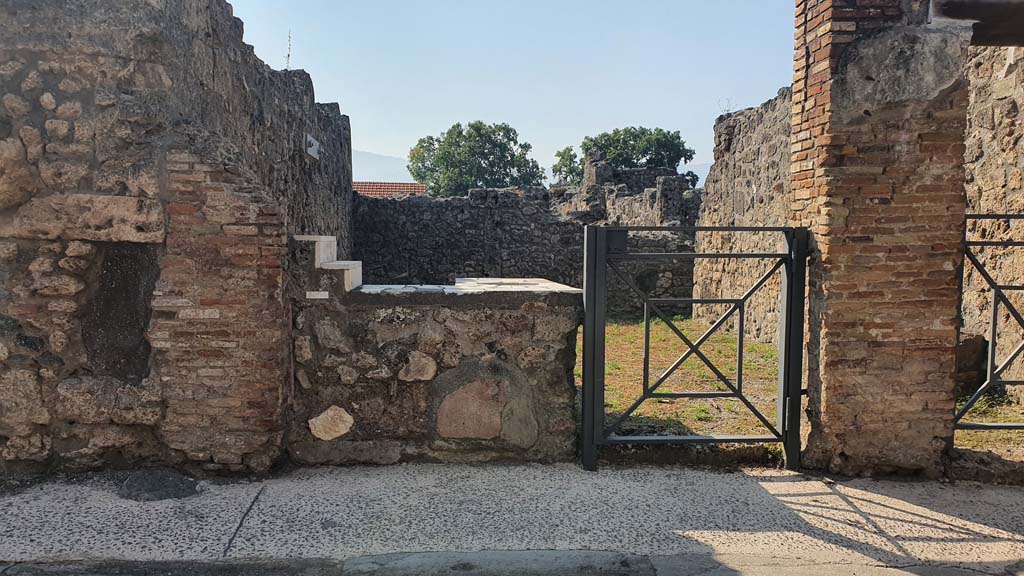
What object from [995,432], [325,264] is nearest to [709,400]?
[995,432]

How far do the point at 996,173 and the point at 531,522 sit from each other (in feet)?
17.7

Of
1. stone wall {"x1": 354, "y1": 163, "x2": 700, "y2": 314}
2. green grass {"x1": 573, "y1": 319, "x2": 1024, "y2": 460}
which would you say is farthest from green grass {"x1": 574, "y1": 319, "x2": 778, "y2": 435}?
stone wall {"x1": 354, "y1": 163, "x2": 700, "y2": 314}

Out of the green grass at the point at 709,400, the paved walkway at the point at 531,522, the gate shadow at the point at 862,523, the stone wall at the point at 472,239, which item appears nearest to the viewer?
the paved walkway at the point at 531,522

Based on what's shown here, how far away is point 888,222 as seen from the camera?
4.30 metres

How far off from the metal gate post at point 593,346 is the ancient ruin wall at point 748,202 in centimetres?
520

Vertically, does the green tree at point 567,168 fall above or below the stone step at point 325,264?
above

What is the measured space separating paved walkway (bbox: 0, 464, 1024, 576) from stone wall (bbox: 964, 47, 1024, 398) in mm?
2504

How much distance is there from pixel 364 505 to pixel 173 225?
199 centimetres

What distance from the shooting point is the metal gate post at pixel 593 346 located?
→ 450 cm

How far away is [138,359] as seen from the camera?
167 inches

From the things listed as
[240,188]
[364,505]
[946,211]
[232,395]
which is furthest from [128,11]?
[946,211]

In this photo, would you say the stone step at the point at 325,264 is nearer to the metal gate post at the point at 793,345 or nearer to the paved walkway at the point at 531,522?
the paved walkway at the point at 531,522

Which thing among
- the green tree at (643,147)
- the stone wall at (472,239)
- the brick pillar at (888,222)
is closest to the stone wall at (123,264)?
the brick pillar at (888,222)

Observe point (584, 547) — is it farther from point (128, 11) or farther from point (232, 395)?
point (128, 11)
